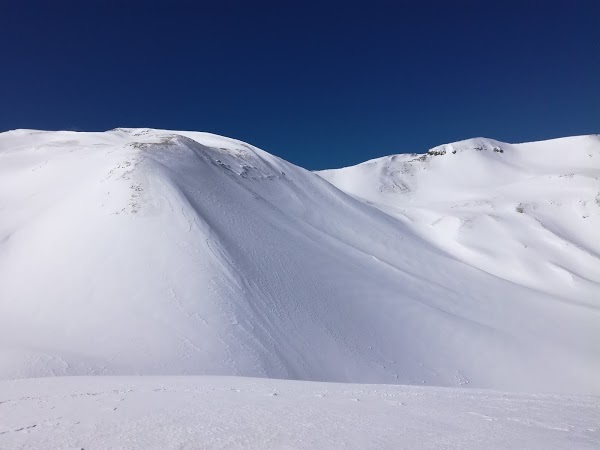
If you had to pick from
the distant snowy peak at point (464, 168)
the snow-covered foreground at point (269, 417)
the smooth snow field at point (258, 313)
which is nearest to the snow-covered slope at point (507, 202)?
the distant snowy peak at point (464, 168)

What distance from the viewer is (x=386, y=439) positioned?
16.1ft

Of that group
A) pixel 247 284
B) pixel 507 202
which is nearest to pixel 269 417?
pixel 247 284

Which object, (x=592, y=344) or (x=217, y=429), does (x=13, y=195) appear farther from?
(x=592, y=344)

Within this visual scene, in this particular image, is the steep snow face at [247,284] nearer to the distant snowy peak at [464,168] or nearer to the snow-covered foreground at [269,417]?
the snow-covered foreground at [269,417]

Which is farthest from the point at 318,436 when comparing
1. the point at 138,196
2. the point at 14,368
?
the point at 138,196

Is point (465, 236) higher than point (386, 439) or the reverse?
higher

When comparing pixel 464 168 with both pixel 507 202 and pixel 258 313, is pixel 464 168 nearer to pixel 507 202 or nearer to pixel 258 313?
pixel 507 202

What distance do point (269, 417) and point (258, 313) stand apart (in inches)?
382

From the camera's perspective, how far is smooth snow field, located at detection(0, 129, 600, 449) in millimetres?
5488

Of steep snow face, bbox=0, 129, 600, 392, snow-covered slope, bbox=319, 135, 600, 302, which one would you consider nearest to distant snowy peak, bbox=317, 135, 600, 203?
snow-covered slope, bbox=319, 135, 600, 302

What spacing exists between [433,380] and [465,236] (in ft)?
72.2

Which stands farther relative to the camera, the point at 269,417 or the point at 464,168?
the point at 464,168

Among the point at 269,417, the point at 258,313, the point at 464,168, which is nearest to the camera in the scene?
the point at 269,417

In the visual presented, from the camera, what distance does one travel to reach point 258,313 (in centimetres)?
1509
